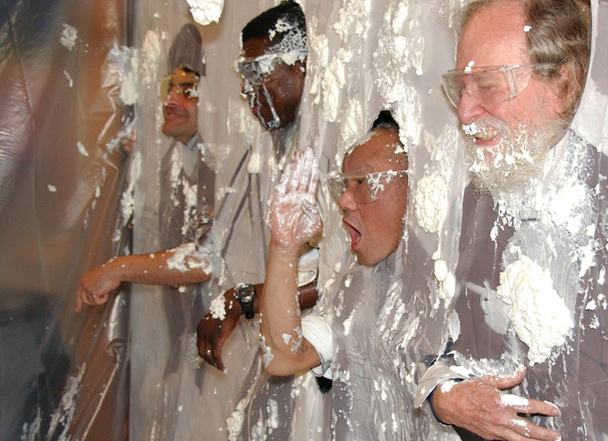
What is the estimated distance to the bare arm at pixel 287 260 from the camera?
176cm

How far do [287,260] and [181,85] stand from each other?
4.91 feet

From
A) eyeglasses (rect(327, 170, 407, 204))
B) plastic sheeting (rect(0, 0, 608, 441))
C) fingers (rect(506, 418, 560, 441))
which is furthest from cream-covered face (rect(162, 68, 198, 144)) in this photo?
fingers (rect(506, 418, 560, 441))

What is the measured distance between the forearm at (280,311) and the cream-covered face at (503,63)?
0.77 m

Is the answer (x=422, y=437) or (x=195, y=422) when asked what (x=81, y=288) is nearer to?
(x=195, y=422)

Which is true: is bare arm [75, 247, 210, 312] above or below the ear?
below

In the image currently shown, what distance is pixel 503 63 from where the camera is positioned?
44.0 inches

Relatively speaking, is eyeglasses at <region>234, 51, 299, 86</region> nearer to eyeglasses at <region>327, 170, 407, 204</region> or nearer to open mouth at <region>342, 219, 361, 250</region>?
eyeglasses at <region>327, 170, 407, 204</region>

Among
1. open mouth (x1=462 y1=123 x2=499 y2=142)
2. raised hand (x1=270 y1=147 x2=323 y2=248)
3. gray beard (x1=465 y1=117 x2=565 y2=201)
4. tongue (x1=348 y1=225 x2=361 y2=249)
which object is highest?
open mouth (x1=462 y1=123 x2=499 y2=142)

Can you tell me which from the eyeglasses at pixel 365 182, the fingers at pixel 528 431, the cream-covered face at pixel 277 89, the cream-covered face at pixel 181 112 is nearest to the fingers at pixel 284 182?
the eyeglasses at pixel 365 182

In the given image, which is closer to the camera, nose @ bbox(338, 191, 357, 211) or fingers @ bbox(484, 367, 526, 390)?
fingers @ bbox(484, 367, 526, 390)

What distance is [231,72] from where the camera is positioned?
8.14ft

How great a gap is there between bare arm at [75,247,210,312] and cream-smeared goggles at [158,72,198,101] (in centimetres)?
80

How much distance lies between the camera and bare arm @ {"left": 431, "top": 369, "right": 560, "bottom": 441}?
1.09 metres

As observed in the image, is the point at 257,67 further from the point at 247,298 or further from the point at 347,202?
the point at 247,298
